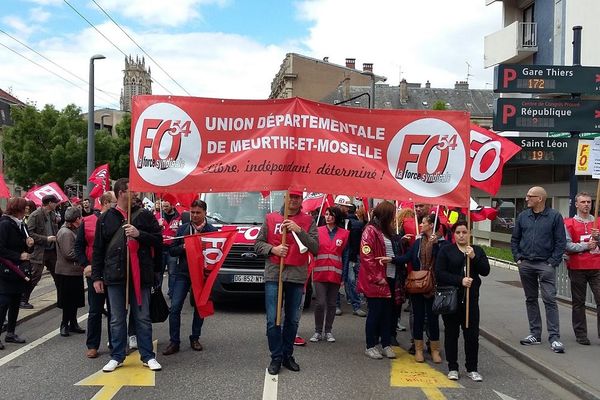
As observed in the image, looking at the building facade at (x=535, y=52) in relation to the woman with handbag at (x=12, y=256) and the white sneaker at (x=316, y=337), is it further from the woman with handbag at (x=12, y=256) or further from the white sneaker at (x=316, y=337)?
the woman with handbag at (x=12, y=256)

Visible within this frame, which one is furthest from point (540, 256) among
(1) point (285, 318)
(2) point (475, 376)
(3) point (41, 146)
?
(3) point (41, 146)

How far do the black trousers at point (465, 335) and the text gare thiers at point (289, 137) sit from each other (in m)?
1.84

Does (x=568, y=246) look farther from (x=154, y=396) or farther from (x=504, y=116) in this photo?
(x=154, y=396)

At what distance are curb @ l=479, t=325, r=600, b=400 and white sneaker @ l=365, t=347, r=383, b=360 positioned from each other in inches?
66.4

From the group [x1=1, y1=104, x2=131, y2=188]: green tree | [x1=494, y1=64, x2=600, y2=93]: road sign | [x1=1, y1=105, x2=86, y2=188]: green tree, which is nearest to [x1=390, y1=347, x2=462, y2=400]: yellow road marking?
[x1=494, y1=64, x2=600, y2=93]: road sign

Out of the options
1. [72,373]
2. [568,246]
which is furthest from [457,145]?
[72,373]

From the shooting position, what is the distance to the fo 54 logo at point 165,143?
6223 mm

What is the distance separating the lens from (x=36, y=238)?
8.73 meters

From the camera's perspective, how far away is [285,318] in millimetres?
6305

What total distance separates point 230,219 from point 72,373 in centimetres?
458

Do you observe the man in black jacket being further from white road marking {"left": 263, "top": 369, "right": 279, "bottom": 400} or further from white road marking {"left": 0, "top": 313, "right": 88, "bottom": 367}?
white road marking {"left": 0, "top": 313, "right": 88, "bottom": 367}

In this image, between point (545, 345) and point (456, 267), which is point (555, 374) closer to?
point (545, 345)

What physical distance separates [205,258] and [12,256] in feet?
7.71

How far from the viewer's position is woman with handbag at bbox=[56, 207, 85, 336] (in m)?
7.61
